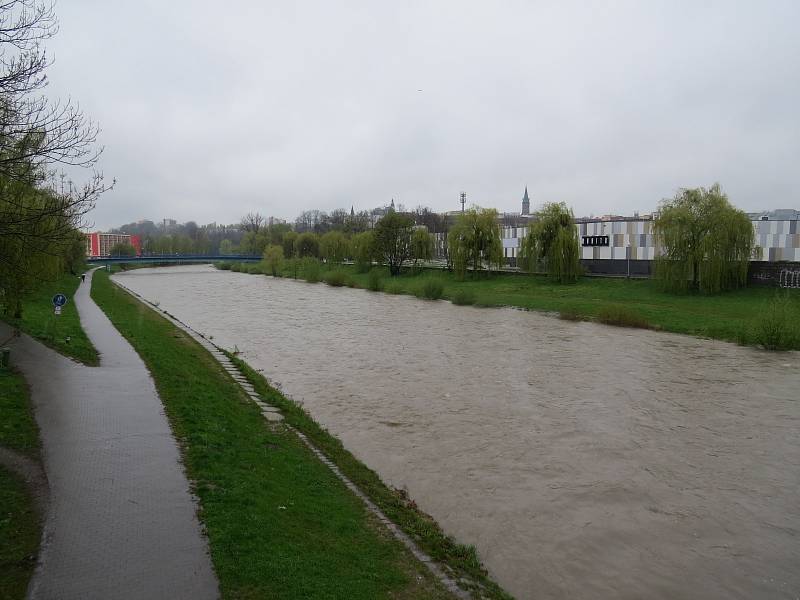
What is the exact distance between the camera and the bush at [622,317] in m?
29.1

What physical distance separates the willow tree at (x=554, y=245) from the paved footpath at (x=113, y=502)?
120 feet

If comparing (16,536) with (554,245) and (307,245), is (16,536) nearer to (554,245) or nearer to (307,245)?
(554,245)

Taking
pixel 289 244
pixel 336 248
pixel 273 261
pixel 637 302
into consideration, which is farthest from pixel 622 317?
pixel 289 244

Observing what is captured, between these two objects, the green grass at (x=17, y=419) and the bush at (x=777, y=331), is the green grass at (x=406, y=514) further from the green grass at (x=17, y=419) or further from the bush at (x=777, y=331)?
the bush at (x=777, y=331)

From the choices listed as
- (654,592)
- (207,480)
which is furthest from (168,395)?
(654,592)

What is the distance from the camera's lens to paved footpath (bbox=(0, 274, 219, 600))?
16.8 feet

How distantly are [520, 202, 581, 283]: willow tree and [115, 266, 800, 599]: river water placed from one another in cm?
1858

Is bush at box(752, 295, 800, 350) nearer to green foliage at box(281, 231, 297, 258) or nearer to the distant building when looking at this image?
green foliage at box(281, 231, 297, 258)

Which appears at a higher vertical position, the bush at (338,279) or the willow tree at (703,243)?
the willow tree at (703,243)

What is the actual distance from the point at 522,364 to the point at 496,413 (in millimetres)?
6434

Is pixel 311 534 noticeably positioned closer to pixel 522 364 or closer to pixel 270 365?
pixel 270 365

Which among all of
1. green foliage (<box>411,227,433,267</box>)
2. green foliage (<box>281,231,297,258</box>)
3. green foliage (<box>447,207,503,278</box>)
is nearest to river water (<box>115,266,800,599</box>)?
green foliage (<box>447,207,503,278</box>)

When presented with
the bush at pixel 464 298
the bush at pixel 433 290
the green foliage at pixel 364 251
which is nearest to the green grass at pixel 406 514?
the bush at pixel 464 298

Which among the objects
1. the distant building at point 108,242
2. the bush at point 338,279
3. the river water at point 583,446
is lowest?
the river water at point 583,446
